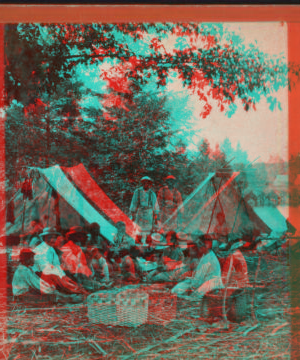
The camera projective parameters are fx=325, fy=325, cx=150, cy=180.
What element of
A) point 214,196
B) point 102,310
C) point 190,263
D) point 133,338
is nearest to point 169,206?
point 214,196

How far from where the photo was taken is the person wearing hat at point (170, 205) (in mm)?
2988

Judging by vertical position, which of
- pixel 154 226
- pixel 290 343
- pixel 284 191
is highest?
pixel 284 191

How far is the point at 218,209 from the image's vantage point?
300 centimetres

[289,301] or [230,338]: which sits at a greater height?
[289,301]

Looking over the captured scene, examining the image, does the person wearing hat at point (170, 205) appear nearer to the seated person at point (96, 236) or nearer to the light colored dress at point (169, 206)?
the light colored dress at point (169, 206)

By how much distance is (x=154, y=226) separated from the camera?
301 cm

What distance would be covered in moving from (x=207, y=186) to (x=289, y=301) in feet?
4.26

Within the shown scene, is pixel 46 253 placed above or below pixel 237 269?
above

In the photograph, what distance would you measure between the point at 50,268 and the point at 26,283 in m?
0.24

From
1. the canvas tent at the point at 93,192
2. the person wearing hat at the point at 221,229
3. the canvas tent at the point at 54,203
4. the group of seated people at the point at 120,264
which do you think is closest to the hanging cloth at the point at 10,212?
the canvas tent at the point at 54,203

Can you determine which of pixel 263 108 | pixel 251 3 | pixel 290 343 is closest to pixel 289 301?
pixel 290 343

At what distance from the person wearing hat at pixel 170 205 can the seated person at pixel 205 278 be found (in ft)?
1.08

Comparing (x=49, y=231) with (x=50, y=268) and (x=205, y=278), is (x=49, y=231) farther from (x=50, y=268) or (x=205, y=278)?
(x=205, y=278)

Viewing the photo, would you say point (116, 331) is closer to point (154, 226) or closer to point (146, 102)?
point (154, 226)
